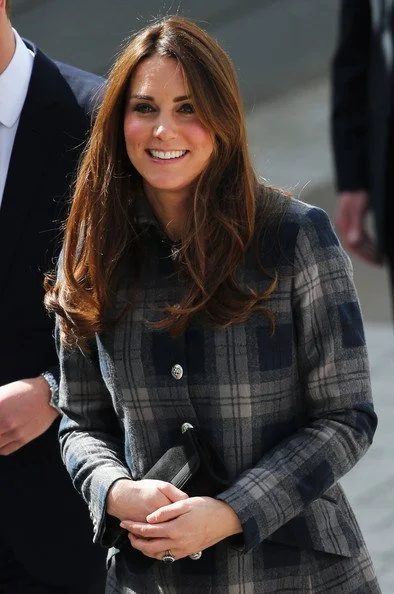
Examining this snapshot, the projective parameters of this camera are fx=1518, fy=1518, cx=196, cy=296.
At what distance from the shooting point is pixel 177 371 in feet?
9.05

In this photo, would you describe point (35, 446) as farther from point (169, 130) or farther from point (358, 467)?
point (358, 467)

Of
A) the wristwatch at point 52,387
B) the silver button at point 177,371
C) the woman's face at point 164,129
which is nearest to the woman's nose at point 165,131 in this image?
the woman's face at point 164,129

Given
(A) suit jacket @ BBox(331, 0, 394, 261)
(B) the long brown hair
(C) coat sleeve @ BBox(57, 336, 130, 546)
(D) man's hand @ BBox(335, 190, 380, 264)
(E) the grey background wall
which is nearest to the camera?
(A) suit jacket @ BBox(331, 0, 394, 261)

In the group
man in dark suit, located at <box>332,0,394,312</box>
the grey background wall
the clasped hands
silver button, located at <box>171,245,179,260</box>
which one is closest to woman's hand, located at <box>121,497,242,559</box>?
the clasped hands

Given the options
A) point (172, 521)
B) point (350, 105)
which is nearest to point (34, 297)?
point (172, 521)

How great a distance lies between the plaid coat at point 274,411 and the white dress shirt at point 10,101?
2.64 feet

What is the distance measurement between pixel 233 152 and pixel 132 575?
0.80 metres

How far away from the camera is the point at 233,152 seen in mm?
2777

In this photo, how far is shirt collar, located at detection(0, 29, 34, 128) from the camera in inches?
137

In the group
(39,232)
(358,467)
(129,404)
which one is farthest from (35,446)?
(358,467)

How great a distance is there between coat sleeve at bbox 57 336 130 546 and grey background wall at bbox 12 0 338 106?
20.3 feet

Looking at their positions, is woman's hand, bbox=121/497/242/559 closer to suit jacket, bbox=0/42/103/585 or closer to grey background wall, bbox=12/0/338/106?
suit jacket, bbox=0/42/103/585

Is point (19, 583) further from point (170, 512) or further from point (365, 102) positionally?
point (365, 102)

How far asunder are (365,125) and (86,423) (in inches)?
38.9
